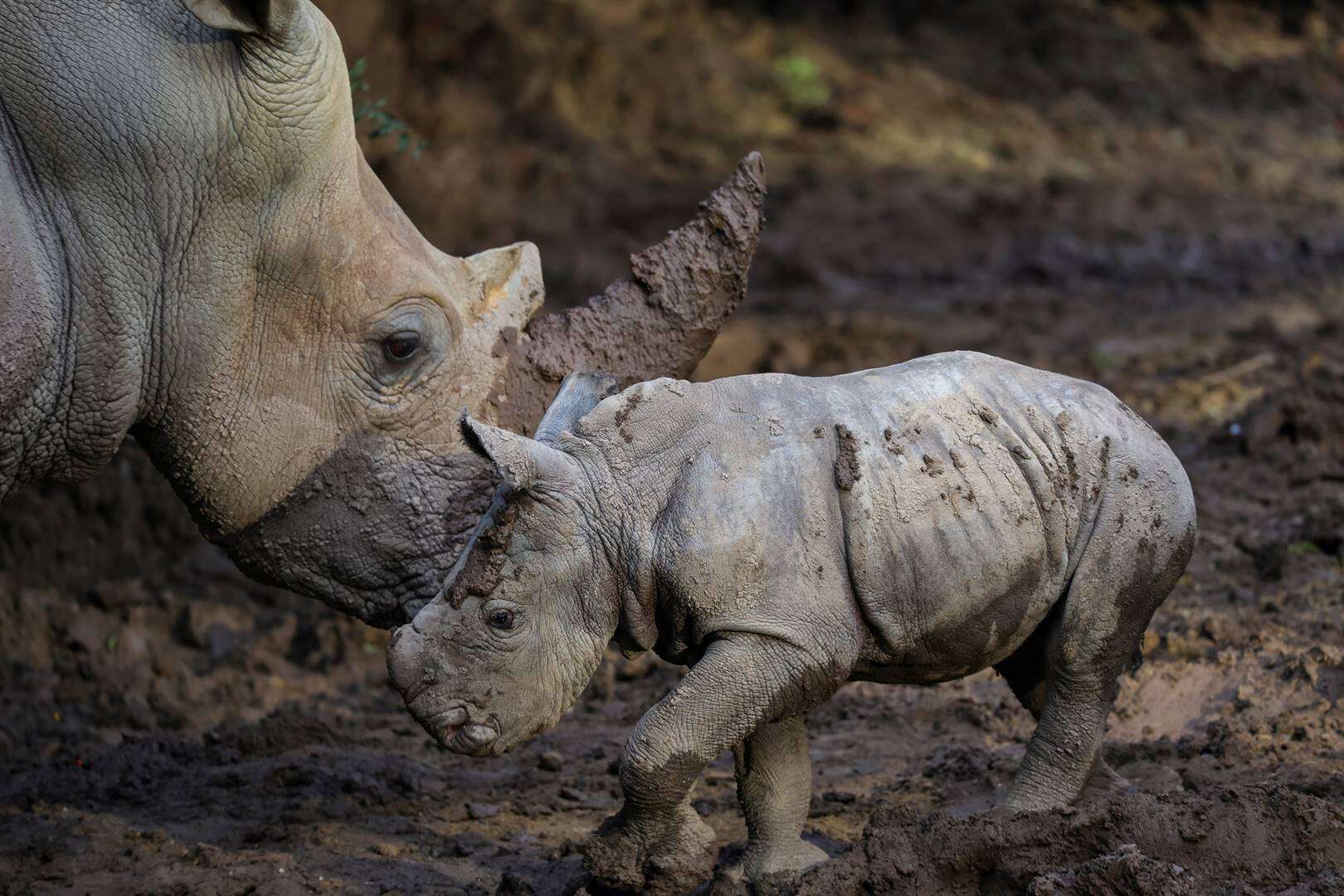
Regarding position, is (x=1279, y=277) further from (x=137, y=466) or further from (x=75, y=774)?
→ (x=75, y=774)

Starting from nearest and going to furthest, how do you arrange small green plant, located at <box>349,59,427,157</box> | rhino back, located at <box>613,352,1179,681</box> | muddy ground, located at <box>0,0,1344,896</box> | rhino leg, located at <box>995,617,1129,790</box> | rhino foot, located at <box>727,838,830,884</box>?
rhino back, located at <box>613,352,1179,681</box>, rhino foot, located at <box>727,838,830,884</box>, rhino leg, located at <box>995,617,1129,790</box>, muddy ground, located at <box>0,0,1344,896</box>, small green plant, located at <box>349,59,427,157</box>

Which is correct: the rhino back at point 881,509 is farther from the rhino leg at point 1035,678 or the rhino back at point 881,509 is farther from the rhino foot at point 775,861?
the rhino foot at point 775,861

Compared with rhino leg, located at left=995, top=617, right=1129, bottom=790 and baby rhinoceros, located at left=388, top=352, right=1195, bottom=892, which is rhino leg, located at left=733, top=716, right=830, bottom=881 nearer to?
baby rhinoceros, located at left=388, top=352, right=1195, bottom=892

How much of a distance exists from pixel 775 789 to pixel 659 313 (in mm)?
1398

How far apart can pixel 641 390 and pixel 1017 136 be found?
1145 centimetres

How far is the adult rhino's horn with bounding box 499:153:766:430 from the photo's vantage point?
14.7 ft

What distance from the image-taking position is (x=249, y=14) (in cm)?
411

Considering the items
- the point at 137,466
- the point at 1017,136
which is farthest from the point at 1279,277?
the point at 137,466

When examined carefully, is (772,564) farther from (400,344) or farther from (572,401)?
(400,344)

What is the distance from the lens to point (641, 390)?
3.85m

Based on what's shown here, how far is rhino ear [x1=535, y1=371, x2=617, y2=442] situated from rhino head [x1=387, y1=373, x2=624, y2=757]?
175mm

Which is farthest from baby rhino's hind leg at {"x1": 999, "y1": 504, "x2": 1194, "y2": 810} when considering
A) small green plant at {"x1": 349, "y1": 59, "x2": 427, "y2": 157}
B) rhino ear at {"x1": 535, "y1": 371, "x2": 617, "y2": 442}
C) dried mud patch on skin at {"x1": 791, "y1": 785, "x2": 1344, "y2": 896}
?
small green plant at {"x1": 349, "y1": 59, "x2": 427, "y2": 157}

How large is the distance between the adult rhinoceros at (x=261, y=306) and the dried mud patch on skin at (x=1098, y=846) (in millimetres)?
1420

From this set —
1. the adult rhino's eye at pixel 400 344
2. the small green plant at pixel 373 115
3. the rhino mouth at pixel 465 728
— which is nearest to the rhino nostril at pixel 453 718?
the rhino mouth at pixel 465 728
